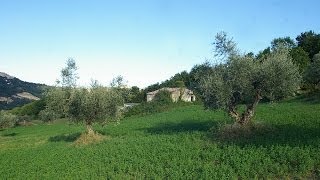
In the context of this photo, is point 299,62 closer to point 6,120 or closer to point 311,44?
point 311,44

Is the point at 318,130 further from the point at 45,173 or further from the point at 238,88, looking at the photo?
the point at 45,173

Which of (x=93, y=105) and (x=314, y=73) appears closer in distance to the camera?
(x=93, y=105)

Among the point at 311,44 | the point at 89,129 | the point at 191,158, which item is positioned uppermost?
the point at 311,44

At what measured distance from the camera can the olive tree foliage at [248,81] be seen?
32.4 metres

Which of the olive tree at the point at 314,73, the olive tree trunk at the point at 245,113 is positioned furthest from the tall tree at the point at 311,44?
the olive tree trunk at the point at 245,113

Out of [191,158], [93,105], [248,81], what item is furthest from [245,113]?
[93,105]

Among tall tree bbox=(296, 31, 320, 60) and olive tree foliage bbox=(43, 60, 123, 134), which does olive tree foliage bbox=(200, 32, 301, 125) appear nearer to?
olive tree foliage bbox=(43, 60, 123, 134)

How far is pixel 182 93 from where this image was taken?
108 m

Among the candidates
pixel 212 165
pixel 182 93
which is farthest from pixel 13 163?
pixel 182 93

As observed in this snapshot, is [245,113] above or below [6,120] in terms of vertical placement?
below

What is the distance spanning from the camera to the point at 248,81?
32688mm

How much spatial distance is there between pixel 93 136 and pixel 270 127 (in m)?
18.0

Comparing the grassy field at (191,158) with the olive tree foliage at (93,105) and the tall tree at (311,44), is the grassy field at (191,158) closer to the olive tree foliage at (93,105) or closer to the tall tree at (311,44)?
the olive tree foliage at (93,105)

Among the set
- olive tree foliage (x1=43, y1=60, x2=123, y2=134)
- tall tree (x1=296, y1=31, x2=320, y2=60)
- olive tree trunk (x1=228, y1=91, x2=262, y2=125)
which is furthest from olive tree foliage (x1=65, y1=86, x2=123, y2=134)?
tall tree (x1=296, y1=31, x2=320, y2=60)
